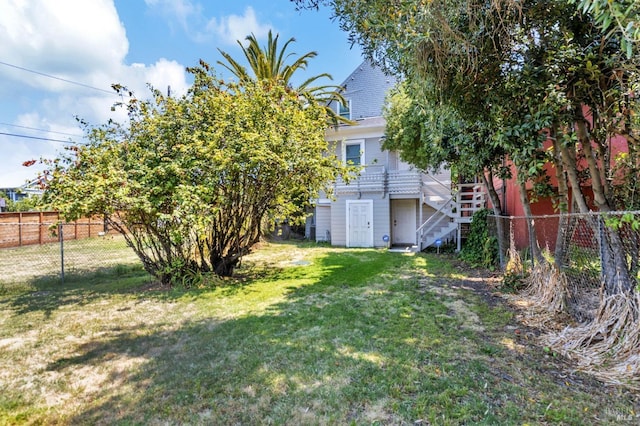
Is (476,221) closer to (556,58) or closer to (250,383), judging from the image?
(556,58)

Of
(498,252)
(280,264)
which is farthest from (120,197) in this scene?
(498,252)

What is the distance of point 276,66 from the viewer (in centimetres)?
1500

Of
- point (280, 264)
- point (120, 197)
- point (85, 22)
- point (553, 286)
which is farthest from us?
point (280, 264)

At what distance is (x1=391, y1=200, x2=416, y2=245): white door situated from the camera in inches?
581

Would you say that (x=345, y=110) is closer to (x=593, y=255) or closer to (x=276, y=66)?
(x=276, y=66)

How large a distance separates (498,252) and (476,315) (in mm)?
4608

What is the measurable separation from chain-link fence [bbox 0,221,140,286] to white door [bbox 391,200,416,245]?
35.2 ft

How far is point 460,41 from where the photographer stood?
3.77 m

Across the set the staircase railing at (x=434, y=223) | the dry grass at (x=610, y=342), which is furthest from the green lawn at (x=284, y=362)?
the staircase railing at (x=434, y=223)

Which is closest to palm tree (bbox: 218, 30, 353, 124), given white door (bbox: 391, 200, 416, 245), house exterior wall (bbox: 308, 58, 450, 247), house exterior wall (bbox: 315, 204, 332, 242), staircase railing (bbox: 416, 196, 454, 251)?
house exterior wall (bbox: 308, 58, 450, 247)

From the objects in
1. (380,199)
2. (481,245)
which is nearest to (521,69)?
(481,245)

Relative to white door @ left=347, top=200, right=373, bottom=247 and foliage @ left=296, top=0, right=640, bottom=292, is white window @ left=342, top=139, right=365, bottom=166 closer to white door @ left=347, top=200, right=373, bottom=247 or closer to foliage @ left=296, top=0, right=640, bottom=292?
white door @ left=347, top=200, right=373, bottom=247

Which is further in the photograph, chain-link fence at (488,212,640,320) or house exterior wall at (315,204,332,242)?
house exterior wall at (315,204,332,242)

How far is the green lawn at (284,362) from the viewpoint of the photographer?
2609 millimetres
